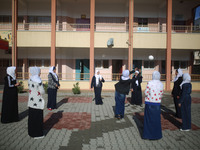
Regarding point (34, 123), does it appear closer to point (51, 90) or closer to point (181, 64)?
point (51, 90)

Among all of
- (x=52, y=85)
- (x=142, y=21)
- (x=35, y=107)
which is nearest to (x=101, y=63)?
(x=142, y=21)

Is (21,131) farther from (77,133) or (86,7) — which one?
(86,7)

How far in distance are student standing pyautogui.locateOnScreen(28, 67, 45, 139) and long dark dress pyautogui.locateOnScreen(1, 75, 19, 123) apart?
1.60 metres

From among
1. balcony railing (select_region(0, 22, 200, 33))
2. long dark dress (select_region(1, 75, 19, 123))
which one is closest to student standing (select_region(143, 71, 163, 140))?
long dark dress (select_region(1, 75, 19, 123))

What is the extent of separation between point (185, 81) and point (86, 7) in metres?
14.0

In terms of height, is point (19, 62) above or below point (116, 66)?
above

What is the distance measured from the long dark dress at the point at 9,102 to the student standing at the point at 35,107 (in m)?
1.60

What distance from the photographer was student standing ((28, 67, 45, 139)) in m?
3.98

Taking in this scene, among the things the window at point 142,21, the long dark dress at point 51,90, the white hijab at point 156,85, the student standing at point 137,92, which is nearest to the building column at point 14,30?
the long dark dress at point 51,90

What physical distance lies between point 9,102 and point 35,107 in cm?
181

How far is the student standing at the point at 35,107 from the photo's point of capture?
13.1ft

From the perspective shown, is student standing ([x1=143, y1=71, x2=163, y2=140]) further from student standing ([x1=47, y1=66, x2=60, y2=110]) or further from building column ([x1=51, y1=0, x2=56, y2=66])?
building column ([x1=51, y1=0, x2=56, y2=66])

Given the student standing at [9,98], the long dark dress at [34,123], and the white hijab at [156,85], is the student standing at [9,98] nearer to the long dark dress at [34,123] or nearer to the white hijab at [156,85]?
the long dark dress at [34,123]

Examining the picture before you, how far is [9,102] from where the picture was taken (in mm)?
5156
